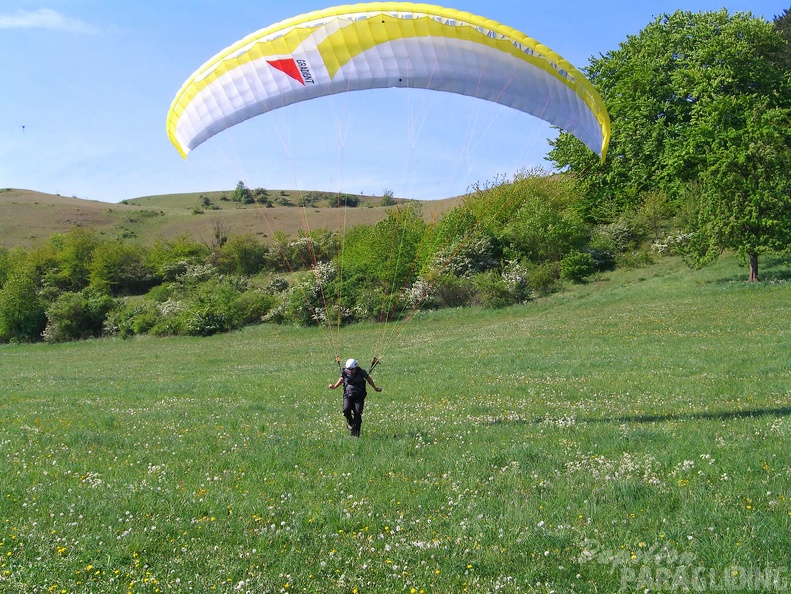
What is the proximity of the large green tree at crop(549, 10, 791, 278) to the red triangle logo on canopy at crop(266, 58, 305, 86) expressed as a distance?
29.5m

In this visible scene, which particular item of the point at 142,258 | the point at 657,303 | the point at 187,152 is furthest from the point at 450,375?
the point at 142,258

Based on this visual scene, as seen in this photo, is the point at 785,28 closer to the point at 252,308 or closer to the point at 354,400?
the point at 252,308

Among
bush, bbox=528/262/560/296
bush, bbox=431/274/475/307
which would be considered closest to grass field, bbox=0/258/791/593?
bush, bbox=528/262/560/296

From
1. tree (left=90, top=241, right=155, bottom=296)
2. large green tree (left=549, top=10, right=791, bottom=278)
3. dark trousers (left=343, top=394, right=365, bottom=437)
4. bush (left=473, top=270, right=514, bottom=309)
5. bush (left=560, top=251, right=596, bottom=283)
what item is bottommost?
dark trousers (left=343, top=394, right=365, bottom=437)

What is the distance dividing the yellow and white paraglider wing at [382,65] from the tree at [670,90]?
32.1 m

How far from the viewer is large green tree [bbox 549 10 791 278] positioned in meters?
33.2

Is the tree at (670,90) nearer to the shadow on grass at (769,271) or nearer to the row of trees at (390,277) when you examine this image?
the row of trees at (390,277)

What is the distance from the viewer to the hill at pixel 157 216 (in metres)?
94.5

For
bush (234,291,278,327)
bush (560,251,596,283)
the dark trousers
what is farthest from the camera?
bush (234,291,278,327)

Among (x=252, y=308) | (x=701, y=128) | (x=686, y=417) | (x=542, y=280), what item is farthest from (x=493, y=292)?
(x=686, y=417)

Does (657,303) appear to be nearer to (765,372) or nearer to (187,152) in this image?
(765,372)

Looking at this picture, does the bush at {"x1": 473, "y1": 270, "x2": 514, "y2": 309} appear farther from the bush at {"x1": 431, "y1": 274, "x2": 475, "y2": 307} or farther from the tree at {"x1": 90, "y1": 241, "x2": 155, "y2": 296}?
the tree at {"x1": 90, "y1": 241, "x2": 155, "y2": 296}

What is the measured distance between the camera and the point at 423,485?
7.40 m

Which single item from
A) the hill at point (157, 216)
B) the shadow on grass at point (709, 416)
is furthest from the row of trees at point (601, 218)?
the hill at point (157, 216)
